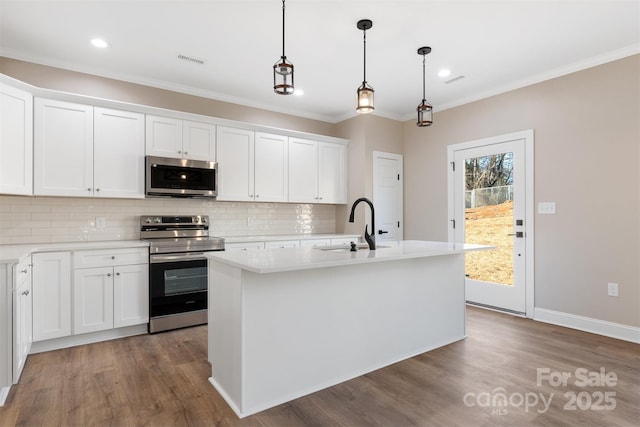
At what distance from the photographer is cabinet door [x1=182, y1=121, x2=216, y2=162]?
3.96 metres

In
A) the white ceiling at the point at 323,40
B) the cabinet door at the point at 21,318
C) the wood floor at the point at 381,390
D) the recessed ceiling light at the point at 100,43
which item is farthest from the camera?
the recessed ceiling light at the point at 100,43

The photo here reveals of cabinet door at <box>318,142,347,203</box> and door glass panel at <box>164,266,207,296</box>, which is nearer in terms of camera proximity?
door glass panel at <box>164,266,207,296</box>

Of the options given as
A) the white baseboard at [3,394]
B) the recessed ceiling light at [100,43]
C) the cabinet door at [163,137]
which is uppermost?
the recessed ceiling light at [100,43]

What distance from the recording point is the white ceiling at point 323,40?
104 inches

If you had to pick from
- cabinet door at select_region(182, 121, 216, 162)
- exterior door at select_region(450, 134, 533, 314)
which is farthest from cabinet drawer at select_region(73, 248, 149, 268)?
exterior door at select_region(450, 134, 533, 314)

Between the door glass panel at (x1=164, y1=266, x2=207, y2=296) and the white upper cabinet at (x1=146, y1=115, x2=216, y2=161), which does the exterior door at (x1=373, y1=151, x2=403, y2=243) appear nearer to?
the white upper cabinet at (x1=146, y1=115, x2=216, y2=161)

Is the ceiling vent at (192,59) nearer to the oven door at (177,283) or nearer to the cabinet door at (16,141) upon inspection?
the cabinet door at (16,141)

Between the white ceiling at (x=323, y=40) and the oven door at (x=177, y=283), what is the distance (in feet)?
6.49

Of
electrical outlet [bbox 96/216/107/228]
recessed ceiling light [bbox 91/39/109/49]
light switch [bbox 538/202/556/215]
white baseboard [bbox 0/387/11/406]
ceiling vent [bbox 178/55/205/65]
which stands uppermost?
ceiling vent [bbox 178/55/205/65]

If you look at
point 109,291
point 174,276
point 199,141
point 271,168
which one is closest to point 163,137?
point 199,141

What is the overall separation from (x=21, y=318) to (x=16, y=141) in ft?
4.88

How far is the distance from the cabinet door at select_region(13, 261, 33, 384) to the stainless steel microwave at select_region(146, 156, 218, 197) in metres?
1.32

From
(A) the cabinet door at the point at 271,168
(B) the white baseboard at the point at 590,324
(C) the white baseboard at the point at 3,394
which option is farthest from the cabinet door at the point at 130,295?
(B) the white baseboard at the point at 590,324

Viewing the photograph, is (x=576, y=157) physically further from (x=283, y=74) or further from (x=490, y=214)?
(x=283, y=74)
